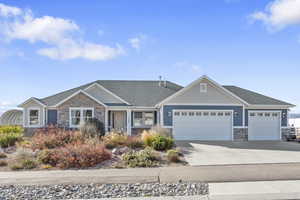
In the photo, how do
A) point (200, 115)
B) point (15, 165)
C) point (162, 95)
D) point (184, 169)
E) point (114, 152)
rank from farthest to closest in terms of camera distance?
point (162, 95) < point (200, 115) < point (114, 152) < point (15, 165) < point (184, 169)

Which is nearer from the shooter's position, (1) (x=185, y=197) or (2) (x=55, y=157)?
(1) (x=185, y=197)

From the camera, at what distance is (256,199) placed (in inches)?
297

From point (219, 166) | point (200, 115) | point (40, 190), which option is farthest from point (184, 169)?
point (200, 115)

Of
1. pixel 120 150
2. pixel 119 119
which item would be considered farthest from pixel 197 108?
pixel 120 150

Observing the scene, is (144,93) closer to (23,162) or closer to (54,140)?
(54,140)

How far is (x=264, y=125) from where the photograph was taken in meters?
24.0

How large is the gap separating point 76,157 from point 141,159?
2.85 m

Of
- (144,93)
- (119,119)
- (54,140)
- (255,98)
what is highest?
(144,93)

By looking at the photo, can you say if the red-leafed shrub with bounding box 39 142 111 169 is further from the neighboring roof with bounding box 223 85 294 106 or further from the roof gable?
the neighboring roof with bounding box 223 85 294 106

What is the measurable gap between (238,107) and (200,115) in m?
3.14

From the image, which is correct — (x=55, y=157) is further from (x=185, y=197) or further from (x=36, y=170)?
(x=185, y=197)

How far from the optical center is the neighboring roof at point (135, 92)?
2617 centimetres

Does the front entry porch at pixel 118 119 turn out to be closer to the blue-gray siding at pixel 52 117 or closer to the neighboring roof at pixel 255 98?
the blue-gray siding at pixel 52 117

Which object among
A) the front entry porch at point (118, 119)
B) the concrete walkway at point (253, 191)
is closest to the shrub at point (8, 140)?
the front entry porch at point (118, 119)
